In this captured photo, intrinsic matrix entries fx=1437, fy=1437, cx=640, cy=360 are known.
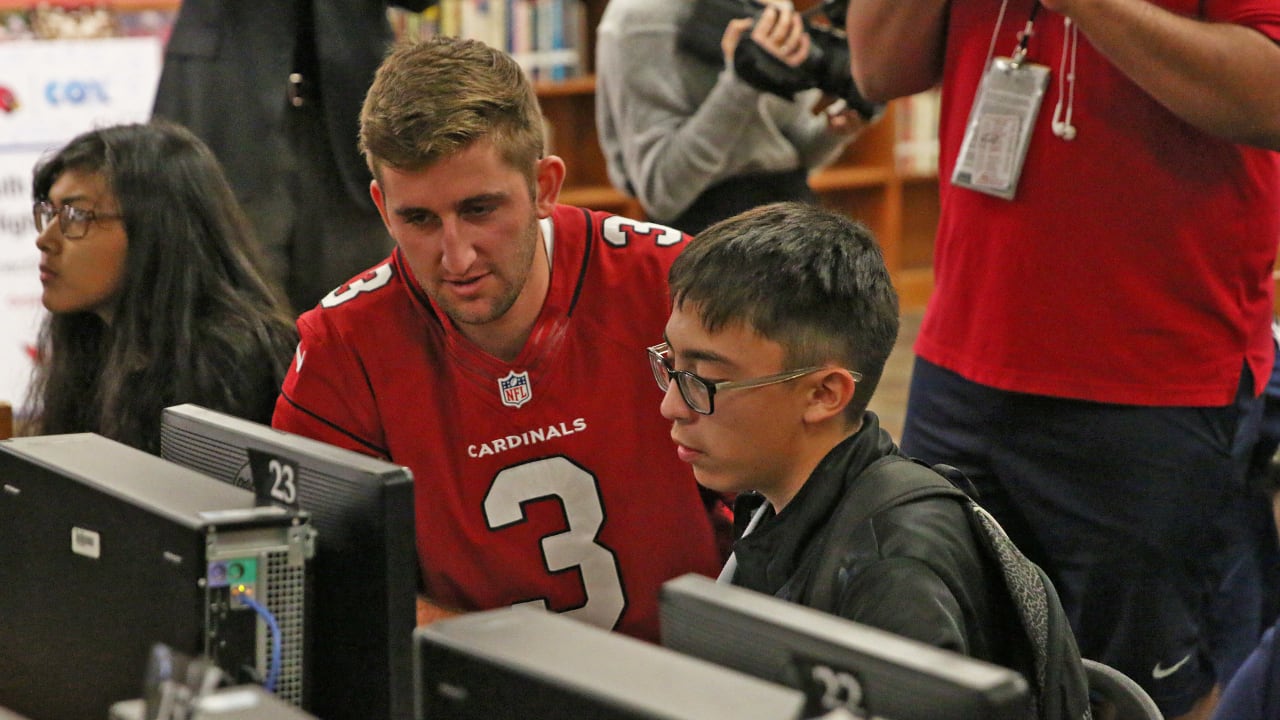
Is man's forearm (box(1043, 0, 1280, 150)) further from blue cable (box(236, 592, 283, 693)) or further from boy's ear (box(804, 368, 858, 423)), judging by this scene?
blue cable (box(236, 592, 283, 693))

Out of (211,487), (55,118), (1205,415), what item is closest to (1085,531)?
(1205,415)

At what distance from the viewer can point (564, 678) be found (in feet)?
2.66

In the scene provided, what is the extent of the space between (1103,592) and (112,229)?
158 centimetres

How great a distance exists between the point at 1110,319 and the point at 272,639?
123 cm

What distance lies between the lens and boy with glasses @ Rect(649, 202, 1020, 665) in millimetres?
1432

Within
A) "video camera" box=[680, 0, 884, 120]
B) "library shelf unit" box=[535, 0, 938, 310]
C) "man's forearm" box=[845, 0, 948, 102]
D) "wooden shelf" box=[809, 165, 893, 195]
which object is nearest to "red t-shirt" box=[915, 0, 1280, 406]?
"man's forearm" box=[845, 0, 948, 102]

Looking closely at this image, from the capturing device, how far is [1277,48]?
1739 mm

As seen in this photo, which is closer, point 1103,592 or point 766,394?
point 766,394

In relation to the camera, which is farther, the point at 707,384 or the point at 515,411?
the point at 515,411

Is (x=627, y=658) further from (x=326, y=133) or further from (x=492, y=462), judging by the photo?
(x=326, y=133)

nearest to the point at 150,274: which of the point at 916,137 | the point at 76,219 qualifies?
the point at 76,219

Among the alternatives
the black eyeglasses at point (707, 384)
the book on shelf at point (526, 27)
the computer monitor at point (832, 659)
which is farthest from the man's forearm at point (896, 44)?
the book on shelf at point (526, 27)

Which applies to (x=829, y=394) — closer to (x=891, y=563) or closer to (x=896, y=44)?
(x=891, y=563)

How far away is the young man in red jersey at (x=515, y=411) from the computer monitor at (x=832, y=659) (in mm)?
853
